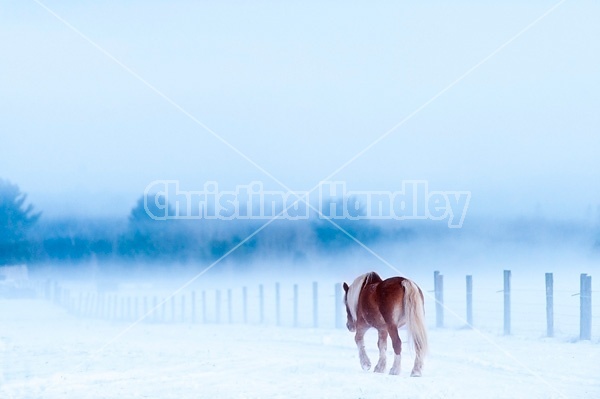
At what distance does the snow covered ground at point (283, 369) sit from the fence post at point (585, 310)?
44 centimetres

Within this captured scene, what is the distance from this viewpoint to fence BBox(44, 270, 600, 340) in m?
15.0

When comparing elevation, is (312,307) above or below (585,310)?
below

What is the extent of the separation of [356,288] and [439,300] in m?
7.98

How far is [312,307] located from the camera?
1102 inches

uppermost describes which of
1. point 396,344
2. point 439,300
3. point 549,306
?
point 396,344

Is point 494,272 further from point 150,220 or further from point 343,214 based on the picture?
point 150,220

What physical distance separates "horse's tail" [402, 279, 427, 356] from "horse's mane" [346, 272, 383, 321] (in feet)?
1.73

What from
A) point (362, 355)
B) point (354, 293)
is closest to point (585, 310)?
point (362, 355)

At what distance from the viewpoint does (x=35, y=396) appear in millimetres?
7625

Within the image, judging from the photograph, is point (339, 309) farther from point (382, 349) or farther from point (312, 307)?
point (382, 349)

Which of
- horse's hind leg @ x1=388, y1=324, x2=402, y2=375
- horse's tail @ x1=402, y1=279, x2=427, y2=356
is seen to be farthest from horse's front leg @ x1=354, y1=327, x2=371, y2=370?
horse's tail @ x1=402, y1=279, x2=427, y2=356

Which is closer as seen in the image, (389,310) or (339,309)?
(389,310)

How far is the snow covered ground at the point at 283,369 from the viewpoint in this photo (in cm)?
771

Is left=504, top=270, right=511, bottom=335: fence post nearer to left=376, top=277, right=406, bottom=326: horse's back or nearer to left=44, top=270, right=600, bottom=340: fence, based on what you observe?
left=44, top=270, right=600, bottom=340: fence
